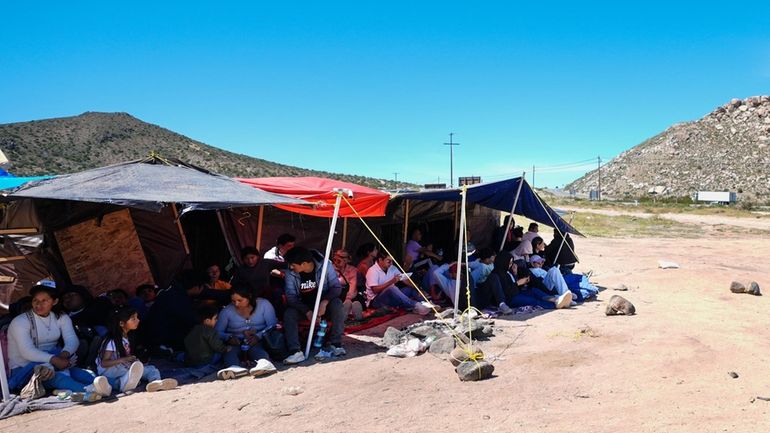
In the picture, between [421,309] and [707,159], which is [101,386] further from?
[707,159]

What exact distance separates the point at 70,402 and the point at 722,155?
253 ft

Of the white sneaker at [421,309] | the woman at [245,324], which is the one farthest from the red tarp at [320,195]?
the woman at [245,324]

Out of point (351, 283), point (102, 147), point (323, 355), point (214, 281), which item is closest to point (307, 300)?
point (323, 355)

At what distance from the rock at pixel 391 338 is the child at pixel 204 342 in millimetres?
1885

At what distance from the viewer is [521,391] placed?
501 cm

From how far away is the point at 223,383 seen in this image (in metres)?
5.23

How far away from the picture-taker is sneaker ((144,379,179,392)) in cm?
494

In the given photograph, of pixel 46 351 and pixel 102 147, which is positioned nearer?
pixel 46 351

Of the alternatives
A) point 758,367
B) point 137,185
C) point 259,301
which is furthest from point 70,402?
point 758,367

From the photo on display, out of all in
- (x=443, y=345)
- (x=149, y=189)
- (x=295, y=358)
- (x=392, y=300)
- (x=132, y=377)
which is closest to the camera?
(x=132, y=377)

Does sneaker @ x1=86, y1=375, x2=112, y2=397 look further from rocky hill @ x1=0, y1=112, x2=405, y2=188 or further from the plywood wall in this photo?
rocky hill @ x1=0, y1=112, x2=405, y2=188

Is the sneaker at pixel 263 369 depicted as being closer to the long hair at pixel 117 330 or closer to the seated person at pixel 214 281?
the long hair at pixel 117 330

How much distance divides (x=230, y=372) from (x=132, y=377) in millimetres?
852

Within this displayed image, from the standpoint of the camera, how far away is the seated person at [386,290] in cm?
830
